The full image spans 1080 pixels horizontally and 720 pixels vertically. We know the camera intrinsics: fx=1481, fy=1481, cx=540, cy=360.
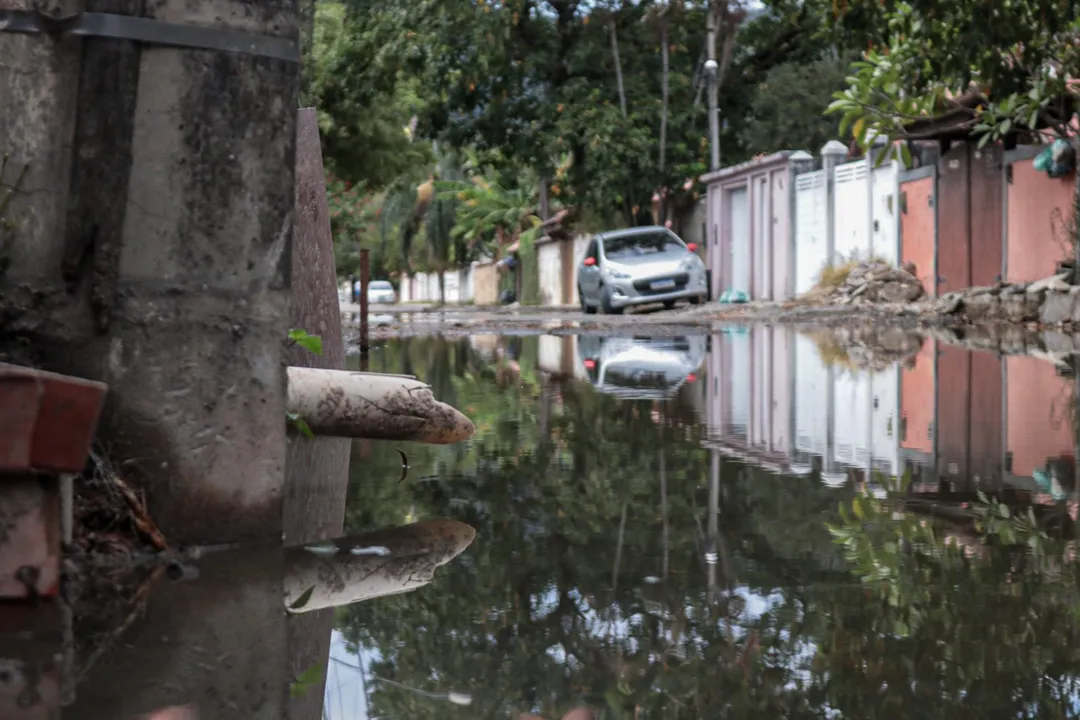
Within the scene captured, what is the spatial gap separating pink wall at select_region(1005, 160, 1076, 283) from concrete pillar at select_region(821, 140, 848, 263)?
20.6ft

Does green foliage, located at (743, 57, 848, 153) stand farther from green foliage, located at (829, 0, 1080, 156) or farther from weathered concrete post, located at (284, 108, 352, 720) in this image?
weathered concrete post, located at (284, 108, 352, 720)

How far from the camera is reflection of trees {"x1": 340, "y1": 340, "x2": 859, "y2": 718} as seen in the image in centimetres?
244

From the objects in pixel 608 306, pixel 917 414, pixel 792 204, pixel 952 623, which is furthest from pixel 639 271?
pixel 952 623

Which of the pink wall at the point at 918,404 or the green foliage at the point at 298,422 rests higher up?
the green foliage at the point at 298,422

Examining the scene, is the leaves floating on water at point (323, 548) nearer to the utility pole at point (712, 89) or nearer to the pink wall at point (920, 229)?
the pink wall at point (920, 229)

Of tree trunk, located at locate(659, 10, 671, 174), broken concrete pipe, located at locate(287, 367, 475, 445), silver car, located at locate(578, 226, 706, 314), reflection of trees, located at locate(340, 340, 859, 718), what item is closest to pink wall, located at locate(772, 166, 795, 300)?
silver car, located at locate(578, 226, 706, 314)

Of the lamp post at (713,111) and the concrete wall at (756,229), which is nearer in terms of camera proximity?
the concrete wall at (756,229)

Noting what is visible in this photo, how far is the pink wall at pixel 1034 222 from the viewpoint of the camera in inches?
779

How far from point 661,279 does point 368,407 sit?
2138cm

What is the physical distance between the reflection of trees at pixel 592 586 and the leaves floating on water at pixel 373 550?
220mm

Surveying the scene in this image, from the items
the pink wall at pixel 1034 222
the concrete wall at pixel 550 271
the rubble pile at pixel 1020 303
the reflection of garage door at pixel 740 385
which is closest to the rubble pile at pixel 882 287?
the pink wall at pixel 1034 222

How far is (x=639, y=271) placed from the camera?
25406mm

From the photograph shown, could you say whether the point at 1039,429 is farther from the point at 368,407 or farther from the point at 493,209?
the point at 493,209

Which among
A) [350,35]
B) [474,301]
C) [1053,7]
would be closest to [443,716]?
[1053,7]
